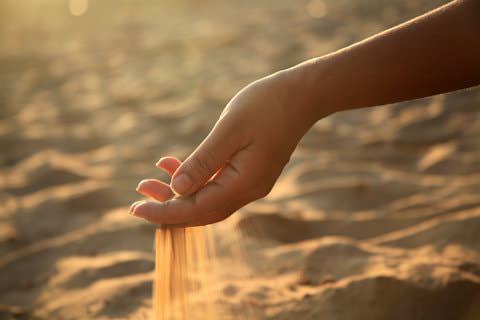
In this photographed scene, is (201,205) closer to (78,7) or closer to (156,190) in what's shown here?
(156,190)

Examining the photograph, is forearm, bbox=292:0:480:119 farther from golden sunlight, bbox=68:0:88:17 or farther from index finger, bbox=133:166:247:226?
golden sunlight, bbox=68:0:88:17

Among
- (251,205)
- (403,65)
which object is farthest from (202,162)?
(251,205)

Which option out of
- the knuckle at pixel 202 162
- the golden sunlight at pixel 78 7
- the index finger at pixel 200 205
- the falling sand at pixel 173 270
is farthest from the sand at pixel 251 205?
the golden sunlight at pixel 78 7

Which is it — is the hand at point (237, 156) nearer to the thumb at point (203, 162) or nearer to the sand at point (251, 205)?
the thumb at point (203, 162)

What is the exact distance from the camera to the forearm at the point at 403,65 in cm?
110

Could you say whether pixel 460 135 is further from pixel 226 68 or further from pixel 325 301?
pixel 226 68

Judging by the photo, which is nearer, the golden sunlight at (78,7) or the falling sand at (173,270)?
the falling sand at (173,270)

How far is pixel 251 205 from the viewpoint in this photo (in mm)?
2084

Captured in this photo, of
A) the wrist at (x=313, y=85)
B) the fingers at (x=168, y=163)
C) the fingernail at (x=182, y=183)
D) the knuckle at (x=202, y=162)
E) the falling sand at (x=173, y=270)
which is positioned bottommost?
the falling sand at (x=173, y=270)

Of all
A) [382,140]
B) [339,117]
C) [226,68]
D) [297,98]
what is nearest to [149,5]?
[226,68]

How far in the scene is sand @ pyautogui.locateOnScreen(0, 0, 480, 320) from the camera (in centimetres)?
142

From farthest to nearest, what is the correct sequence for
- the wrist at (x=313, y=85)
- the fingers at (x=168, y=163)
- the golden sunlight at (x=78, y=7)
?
1. the golden sunlight at (x=78, y=7)
2. the fingers at (x=168, y=163)
3. the wrist at (x=313, y=85)

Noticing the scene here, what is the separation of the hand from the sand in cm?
38

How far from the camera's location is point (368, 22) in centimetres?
449
